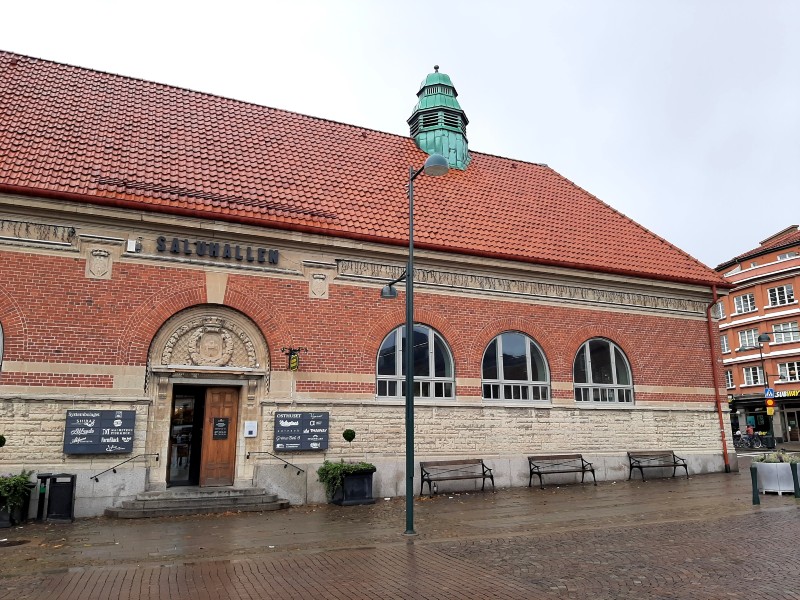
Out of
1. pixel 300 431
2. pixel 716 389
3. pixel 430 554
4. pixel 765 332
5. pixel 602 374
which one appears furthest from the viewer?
pixel 765 332

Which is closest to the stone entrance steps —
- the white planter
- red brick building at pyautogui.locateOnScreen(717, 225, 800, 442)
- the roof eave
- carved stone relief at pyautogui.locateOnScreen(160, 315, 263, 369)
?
carved stone relief at pyautogui.locateOnScreen(160, 315, 263, 369)

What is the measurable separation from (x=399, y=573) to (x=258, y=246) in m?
8.66

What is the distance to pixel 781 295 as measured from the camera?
4178 cm

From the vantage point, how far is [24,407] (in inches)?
444

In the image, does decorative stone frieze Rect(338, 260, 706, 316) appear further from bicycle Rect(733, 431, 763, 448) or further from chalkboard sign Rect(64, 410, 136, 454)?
bicycle Rect(733, 431, 763, 448)

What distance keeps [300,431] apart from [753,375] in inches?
1664

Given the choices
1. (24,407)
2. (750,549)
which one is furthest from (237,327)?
(750,549)

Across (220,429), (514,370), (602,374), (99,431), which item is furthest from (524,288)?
(99,431)

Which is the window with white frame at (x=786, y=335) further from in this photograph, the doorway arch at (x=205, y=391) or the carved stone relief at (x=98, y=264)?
the carved stone relief at (x=98, y=264)

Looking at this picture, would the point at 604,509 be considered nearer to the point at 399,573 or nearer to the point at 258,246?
the point at 399,573

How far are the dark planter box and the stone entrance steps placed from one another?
44.7 inches

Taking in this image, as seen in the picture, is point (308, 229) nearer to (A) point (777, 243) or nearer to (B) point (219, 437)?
(B) point (219, 437)

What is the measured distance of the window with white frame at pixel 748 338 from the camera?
43719 millimetres

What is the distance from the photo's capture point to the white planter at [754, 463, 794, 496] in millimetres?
12859
